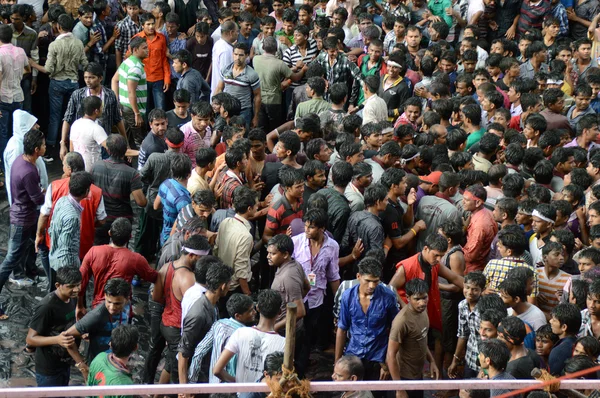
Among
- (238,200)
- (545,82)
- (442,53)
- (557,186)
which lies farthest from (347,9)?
(238,200)

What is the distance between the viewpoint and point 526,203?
26.9ft

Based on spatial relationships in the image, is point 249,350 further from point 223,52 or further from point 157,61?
point 157,61

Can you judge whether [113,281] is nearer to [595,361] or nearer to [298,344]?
[298,344]

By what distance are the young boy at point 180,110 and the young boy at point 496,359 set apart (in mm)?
5011

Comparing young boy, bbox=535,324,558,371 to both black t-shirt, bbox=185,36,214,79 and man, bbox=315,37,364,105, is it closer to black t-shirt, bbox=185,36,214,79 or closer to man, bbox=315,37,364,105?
man, bbox=315,37,364,105

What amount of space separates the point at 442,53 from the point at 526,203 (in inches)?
163

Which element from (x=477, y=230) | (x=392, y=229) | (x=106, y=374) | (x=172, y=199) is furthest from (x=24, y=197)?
(x=477, y=230)

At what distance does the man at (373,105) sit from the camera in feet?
34.0

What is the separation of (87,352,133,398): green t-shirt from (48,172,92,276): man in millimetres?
1945

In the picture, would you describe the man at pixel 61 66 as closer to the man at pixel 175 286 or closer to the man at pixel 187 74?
the man at pixel 187 74

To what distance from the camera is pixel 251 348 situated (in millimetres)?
6316

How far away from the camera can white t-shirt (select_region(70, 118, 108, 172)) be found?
30.6 ft

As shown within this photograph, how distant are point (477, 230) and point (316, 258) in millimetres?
1512

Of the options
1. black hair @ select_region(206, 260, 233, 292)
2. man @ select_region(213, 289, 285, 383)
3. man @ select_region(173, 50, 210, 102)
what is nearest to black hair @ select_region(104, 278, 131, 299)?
black hair @ select_region(206, 260, 233, 292)
